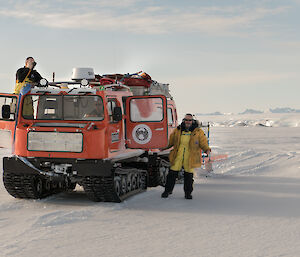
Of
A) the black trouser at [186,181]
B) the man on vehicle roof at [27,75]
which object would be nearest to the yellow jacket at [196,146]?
the black trouser at [186,181]

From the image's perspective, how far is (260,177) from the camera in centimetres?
1386

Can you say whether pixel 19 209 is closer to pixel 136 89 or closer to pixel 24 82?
pixel 24 82

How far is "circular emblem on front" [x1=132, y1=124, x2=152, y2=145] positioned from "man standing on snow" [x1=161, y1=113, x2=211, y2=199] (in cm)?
56

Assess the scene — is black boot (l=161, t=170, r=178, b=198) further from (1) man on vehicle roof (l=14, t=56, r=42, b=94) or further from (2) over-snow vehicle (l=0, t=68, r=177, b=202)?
(1) man on vehicle roof (l=14, t=56, r=42, b=94)

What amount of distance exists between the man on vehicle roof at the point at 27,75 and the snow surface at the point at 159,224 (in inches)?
91.6

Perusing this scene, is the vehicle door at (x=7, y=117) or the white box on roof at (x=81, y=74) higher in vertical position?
the white box on roof at (x=81, y=74)

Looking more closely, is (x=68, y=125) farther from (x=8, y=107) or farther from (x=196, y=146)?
(x=196, y=146)

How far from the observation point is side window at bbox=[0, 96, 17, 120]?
899 centimetres

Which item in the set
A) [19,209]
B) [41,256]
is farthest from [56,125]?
[41,256]

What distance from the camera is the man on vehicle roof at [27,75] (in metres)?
9.43

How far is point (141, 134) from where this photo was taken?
30.8 feet

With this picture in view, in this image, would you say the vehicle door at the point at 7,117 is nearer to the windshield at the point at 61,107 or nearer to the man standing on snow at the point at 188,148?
the windshield at the point at 61,107

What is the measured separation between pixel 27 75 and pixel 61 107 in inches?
41.1

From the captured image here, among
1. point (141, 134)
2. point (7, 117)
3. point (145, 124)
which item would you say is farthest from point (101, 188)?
point (7, 117)
